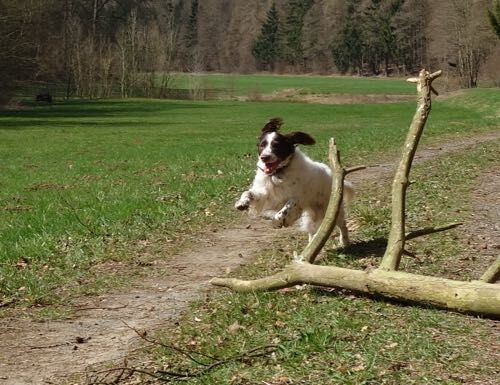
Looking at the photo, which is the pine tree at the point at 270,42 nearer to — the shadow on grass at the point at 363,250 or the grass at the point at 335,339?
the shadow on grass at the point at 363,250

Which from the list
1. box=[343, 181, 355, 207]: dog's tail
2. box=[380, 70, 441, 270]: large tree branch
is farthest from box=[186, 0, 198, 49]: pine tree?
box=[380, 70, 441, 270]: large tree branch

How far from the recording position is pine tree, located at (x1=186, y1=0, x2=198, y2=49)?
557 feet

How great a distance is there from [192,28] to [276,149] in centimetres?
16851

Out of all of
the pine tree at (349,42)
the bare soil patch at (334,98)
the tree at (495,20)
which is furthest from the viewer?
the pine tree at (349,42)

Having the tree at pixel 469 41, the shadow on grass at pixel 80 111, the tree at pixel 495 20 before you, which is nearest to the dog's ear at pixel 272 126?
the shadow on grass at pixel 80 111

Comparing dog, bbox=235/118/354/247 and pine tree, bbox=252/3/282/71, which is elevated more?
pine tree, bbox=252/3/282/71

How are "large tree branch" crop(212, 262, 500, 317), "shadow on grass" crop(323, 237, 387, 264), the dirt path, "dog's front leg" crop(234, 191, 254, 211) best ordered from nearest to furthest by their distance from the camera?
"large tree branch" crop(212, 262, 500, 317)
the dirt path
"shadow on grass" crop(323, 237, 387, 264)
"dog's front leg" crop(234, 191, 254, 211)

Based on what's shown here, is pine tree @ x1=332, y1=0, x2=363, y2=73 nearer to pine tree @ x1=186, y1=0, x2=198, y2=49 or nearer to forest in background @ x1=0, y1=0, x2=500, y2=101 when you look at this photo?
forest in background @ x1=0, y1=0, x2=500, y2=101

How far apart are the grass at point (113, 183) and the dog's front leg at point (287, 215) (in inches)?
73.5

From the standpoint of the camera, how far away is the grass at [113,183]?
8.80m

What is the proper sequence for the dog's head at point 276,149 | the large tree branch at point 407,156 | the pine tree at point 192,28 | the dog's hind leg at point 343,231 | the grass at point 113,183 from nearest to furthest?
the large tree branch at point 407,156
the dog's head at point 276,149
the dog's hind leg at point 343,231
the grass at point 113,183
the pine tree at point 192,28

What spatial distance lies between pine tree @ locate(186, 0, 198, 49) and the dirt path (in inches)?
6472

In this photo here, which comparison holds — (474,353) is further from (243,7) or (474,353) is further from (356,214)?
(243,7)

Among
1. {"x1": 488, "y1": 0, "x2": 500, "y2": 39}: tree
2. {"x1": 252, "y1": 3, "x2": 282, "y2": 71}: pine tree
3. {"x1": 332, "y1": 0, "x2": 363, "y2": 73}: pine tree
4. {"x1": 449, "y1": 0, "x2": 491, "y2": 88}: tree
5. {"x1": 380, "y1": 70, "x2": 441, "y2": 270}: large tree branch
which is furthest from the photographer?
{"x1": 252, "y1": 3, "x2": 282, "y2": 71}: pine tree
